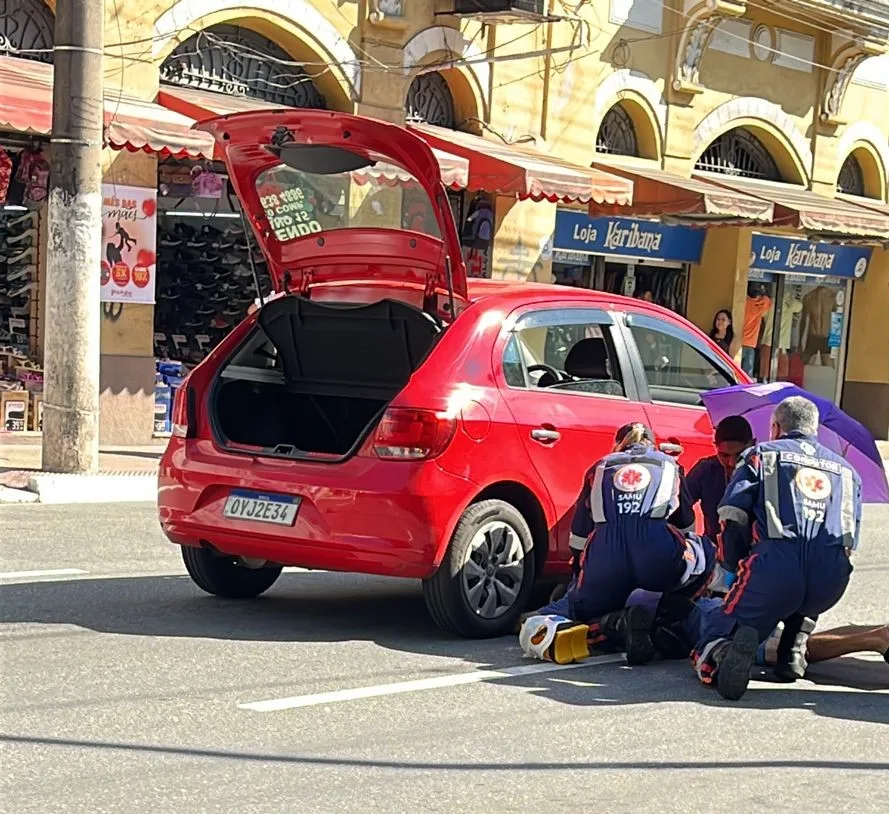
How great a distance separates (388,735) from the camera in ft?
19.6

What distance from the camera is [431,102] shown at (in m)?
19.6

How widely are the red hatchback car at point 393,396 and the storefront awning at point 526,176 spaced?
835cm

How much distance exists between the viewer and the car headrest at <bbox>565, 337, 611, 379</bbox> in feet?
28.3

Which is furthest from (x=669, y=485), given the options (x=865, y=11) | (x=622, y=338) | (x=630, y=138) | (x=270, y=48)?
(x=865, y=11)

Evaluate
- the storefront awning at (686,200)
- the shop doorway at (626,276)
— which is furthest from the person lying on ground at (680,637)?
the shop doorway at (626,276)

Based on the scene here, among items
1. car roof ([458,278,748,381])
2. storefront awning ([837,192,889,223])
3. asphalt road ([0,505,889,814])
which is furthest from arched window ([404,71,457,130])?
asphalt road ([0,505,889,814])

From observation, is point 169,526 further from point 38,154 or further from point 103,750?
point 38,154

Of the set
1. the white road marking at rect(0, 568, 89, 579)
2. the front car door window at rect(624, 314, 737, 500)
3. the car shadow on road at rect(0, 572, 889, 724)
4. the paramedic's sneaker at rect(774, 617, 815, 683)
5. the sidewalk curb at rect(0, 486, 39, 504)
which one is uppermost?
the front car door window at rect(624, 314, 737, 500)

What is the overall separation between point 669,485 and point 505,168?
1010 centimetres

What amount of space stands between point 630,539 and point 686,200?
42.7ft

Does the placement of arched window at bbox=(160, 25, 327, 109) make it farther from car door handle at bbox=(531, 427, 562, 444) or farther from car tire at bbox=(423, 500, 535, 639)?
car tire at bbox=(423, 500, 535, 639)

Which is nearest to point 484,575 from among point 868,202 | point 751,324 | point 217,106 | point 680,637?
point 680,637

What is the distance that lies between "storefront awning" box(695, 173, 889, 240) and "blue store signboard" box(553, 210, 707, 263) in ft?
3.07

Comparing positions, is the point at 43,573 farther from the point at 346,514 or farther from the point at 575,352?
the point at 575,352
